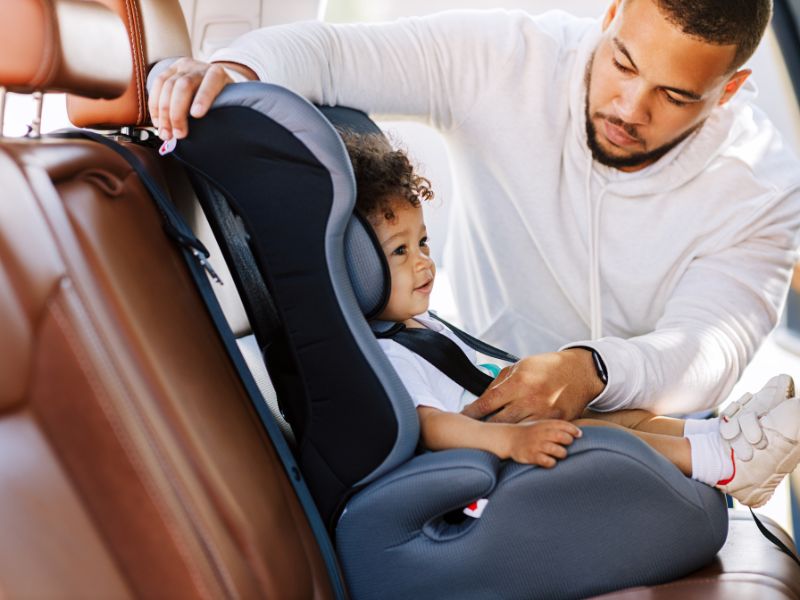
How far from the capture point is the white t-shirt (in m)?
1.36

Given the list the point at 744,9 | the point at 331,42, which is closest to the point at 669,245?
the point at 744,9

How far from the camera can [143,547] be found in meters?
1.02

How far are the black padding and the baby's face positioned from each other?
0.24m

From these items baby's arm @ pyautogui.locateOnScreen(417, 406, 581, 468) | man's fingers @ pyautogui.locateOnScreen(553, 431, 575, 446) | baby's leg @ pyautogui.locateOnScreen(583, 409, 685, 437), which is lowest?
baby's leg @ pyautogui.locateOnScreen(583, 409, 685, 437)

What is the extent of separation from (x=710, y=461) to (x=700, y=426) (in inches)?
6.1

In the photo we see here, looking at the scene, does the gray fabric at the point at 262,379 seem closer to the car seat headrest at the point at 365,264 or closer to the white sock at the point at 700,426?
the car seat headrest at the point at 365,264

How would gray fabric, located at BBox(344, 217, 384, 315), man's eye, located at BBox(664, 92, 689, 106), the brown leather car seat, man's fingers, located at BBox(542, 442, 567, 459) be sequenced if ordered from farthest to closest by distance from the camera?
man's eye, located at BBox(664, 92, 689, 106)
gray fabric, located at BBox(344, 217, 384, 315)
man's fingers, located at BBox(542, 442, 567, 459)
the brown leather car seat

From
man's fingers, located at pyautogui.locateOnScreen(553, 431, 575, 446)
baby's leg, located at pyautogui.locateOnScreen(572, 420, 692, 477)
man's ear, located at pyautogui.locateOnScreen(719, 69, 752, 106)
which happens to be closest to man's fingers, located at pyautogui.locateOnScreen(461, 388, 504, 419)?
baby's leg, located at pyautogui.locateOnScreen(572, 420, 692, 477)

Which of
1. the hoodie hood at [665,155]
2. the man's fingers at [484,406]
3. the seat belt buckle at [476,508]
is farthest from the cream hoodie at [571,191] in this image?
the seat belt buckle at [476,508]

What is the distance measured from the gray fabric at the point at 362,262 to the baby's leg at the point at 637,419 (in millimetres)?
490

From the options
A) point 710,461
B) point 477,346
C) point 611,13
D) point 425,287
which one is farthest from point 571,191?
point 710,461

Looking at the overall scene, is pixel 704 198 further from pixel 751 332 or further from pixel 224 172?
pixel 224 172

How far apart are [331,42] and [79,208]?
856mm

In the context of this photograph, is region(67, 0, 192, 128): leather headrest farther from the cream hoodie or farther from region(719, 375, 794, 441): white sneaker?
region(719, 375, 794, 441): white sneaker
